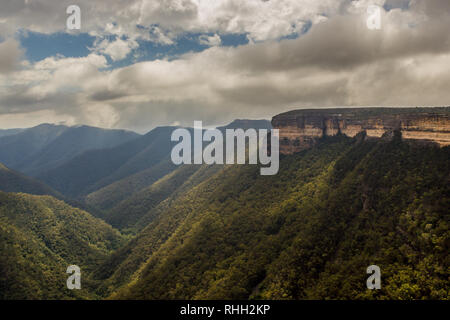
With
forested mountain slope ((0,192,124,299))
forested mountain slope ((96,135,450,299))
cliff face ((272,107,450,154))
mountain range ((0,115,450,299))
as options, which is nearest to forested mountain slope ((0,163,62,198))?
forested mountain slope ((0,192,124,299))

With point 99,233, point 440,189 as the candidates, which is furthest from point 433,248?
point 99,233

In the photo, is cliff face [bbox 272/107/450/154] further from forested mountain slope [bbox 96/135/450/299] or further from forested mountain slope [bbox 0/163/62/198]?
forested mountain slope [bbox 0/163/62/198]

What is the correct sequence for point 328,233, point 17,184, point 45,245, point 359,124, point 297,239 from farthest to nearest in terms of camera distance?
1. point 17,184
2. point 45,245
3. point 359,124
4. point 297,239
5. point 328,233

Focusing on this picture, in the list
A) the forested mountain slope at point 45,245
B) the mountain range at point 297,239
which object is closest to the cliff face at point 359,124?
the mountain range at point 297,239

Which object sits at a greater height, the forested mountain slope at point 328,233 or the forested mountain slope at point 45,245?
the forested mountain slope at point 328,233

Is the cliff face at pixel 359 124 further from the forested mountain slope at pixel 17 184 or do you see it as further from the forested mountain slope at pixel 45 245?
the forested mountain slope at pixel 17 184

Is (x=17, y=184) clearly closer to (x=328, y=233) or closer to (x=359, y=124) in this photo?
(x=359, y=124)

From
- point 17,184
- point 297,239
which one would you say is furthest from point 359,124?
point 17,184
